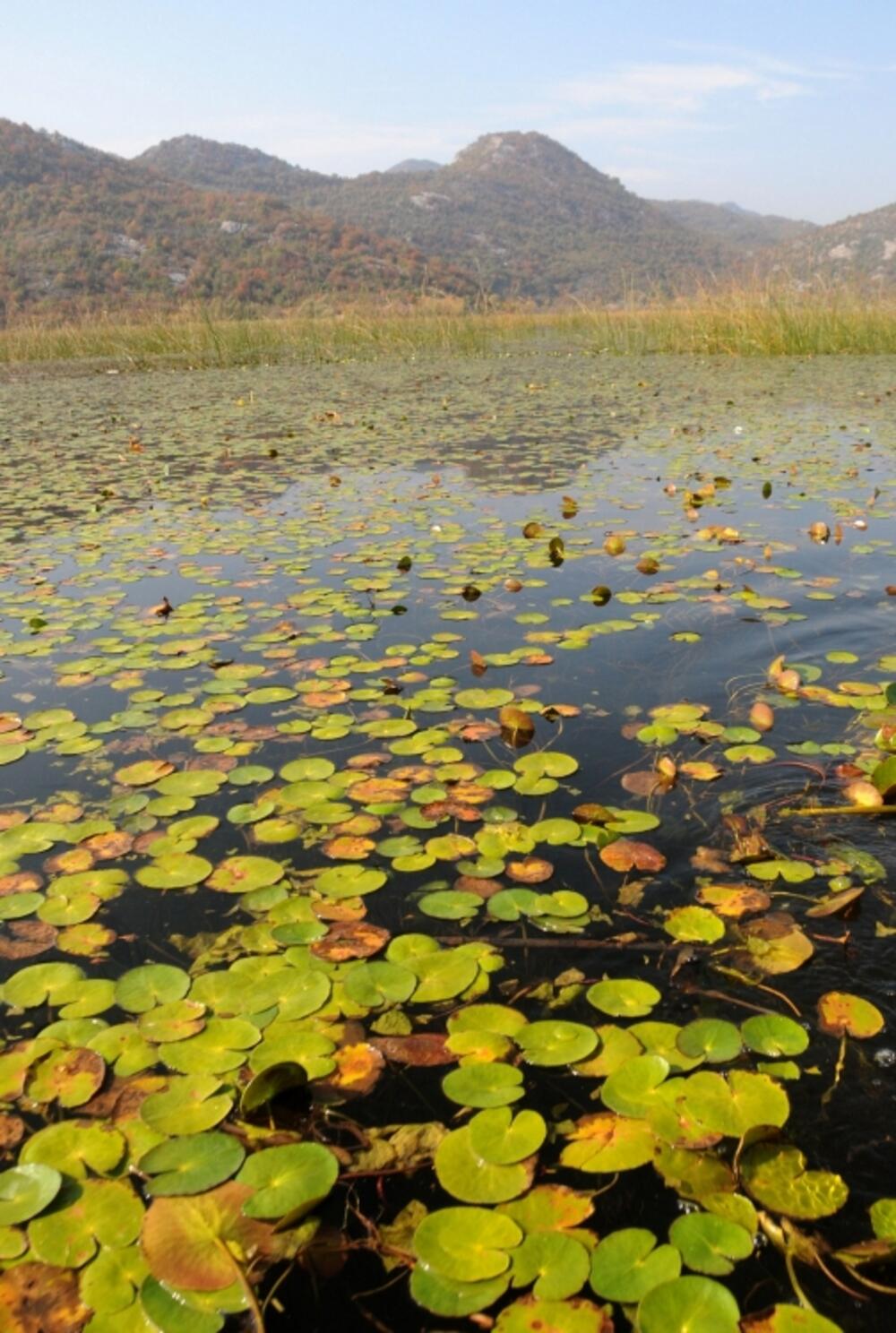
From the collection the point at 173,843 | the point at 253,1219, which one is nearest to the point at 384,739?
the point at 173,843

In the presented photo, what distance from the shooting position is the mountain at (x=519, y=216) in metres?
56.8

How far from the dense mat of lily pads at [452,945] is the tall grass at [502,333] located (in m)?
9.34

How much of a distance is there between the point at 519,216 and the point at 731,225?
51404 mm

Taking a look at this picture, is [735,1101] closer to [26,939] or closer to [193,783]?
[26,939]

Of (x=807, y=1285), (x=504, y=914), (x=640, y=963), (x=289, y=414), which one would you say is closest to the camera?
(x=807, y=1285)

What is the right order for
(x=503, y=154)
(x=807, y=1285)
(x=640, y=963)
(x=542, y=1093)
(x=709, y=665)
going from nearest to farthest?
(x=807, y=1285) < (x=542, y=1093) < (x=640, y=963) < (x=709, y=665) < (x=503, y=154)

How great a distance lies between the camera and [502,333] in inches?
653

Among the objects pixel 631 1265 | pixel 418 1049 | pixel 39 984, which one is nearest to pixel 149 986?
pixel 39 984

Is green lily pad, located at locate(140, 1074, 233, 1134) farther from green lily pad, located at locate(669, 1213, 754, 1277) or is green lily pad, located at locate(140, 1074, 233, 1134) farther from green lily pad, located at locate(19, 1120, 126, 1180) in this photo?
green lily pad, located at locate(669, 1213, 754, 1277)

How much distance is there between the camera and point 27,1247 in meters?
0.87

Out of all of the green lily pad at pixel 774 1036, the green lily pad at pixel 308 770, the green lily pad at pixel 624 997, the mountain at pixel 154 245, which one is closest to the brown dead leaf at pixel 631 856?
the green lily pad at pixel 624 997

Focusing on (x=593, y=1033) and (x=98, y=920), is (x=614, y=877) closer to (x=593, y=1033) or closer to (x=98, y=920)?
(x=593, y=1033)

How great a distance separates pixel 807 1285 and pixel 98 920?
3.50 feet

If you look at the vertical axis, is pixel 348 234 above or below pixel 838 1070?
above
